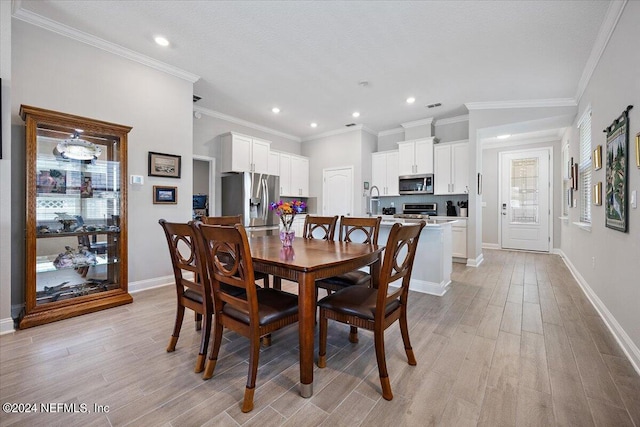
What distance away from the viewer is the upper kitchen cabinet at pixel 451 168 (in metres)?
5.26

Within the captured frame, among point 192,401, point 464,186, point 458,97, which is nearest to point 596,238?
point 464,186

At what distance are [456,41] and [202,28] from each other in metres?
2.69

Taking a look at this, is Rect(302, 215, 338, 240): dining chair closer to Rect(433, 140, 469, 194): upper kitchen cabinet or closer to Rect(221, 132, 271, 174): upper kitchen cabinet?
Rect(221, 132, 271, 174): upper kitchen cabinet

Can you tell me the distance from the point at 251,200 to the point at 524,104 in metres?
4.93

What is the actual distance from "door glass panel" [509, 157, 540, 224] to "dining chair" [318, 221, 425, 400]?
6.56m

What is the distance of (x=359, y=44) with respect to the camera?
3041 mm

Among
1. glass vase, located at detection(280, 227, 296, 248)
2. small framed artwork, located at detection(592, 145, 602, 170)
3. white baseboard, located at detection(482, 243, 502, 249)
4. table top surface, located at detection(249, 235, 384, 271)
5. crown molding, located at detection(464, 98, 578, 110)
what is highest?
crown molding, located at detection(464, 98, 578, 110)

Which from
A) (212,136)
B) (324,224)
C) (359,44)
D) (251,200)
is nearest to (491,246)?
(324,224)

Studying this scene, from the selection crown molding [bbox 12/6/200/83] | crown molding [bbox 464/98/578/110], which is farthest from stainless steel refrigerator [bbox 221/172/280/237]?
crown molding [bbox 464/98/578/110]

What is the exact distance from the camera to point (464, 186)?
5289mm

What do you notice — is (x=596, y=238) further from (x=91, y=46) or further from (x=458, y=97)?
(x=91, y=46)

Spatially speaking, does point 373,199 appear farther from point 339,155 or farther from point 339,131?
point 339,131

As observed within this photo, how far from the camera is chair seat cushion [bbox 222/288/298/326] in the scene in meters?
1.56

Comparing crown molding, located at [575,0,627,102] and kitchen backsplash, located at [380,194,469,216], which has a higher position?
crown molding, located at [575,0,627,102]
